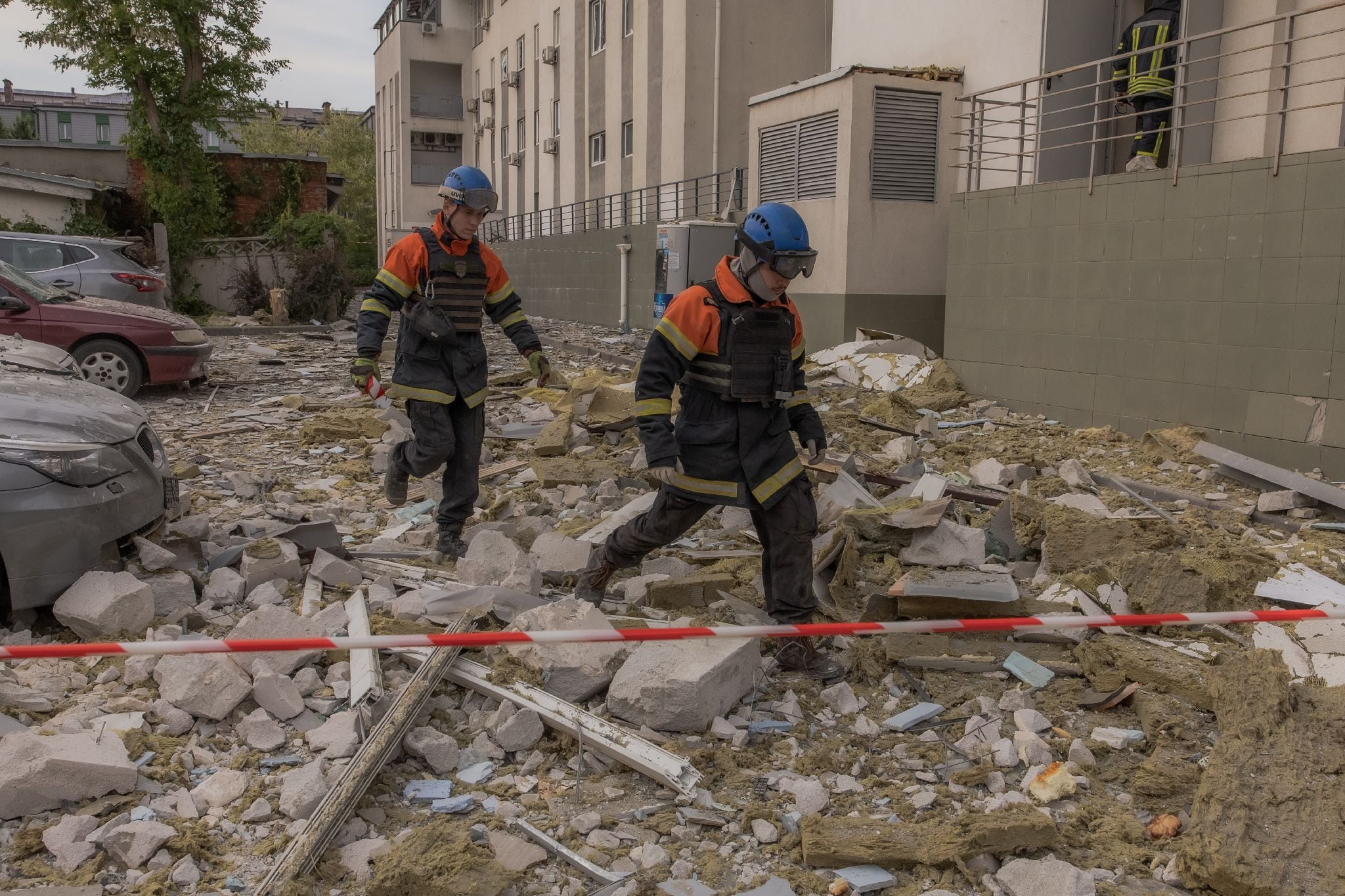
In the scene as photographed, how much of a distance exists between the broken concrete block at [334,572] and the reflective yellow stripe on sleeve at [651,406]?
189cm

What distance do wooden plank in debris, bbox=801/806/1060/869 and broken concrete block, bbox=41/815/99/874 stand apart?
6.72 feet

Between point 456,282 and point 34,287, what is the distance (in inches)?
309

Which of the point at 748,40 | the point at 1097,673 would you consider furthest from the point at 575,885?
the point at 748,40

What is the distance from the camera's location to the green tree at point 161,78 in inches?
1043

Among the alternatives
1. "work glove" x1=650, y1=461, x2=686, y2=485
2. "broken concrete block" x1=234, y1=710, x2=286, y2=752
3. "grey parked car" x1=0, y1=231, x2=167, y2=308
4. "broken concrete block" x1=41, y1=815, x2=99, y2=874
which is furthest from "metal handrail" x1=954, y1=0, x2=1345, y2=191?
"grey parked car" x1=0, y1=231, x2=167, y2=308

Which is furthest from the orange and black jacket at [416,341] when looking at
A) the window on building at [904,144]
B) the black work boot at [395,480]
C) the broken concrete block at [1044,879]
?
the window on building at [904,144]

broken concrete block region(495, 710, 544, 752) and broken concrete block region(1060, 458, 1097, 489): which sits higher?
broken concrete block region(1060, 458, 1097, 489)

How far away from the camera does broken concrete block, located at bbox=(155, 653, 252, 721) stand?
3.91m

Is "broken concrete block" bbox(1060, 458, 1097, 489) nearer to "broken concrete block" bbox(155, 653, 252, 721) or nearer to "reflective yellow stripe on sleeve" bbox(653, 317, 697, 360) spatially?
"reflective yellow stripe on sleeve" bbox(653, 317, 697, 360)

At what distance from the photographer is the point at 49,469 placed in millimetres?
4520

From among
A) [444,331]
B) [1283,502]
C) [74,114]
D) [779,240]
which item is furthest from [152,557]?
[74,114]

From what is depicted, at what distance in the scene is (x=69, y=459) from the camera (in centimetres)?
459

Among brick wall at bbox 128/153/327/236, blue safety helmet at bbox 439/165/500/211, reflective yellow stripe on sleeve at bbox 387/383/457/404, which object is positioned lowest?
reflective yellow stripe on sleeve at bbox 387/383/457/404

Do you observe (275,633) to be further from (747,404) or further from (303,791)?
(747,404)
